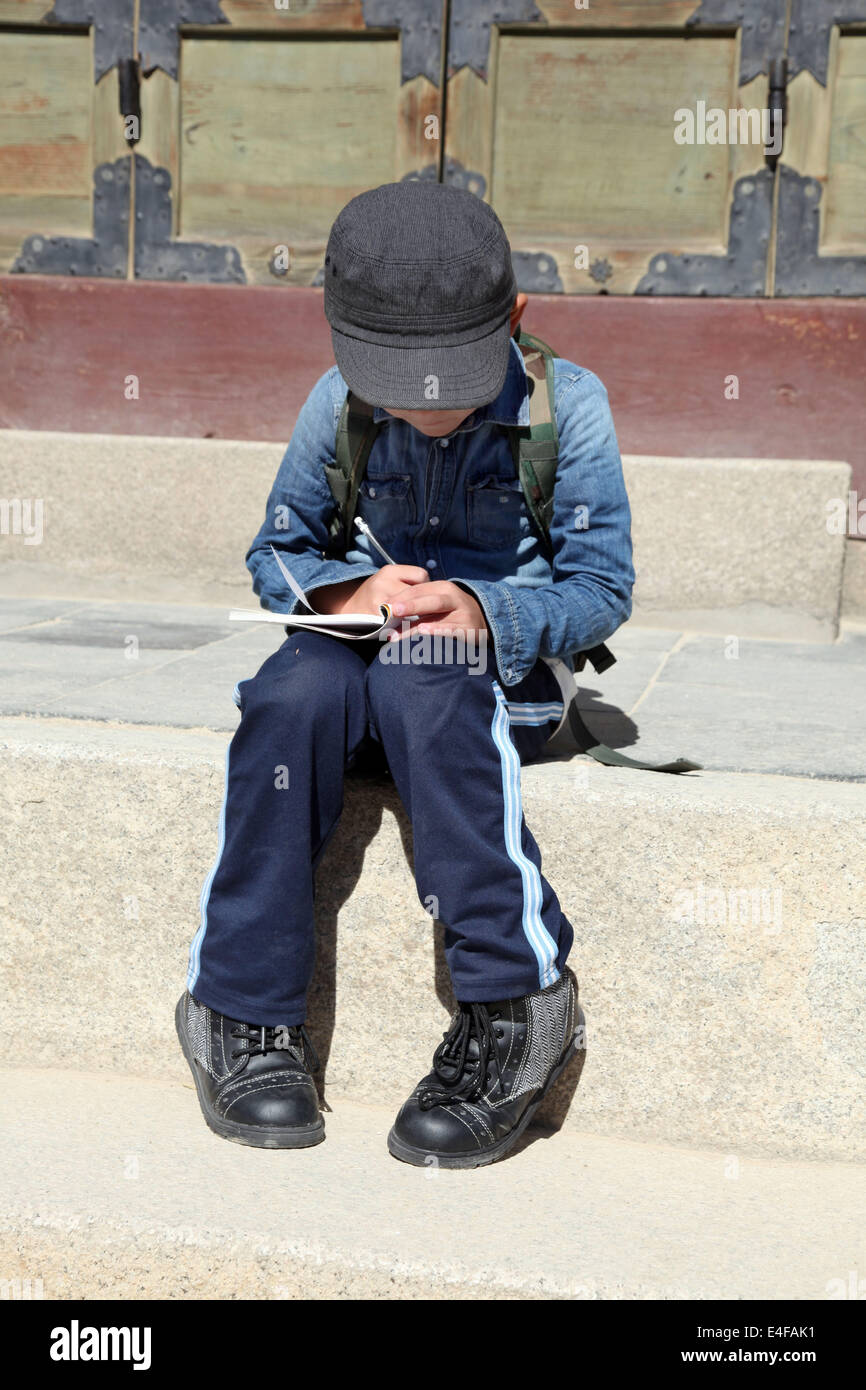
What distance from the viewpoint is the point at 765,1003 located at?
2.05 metres

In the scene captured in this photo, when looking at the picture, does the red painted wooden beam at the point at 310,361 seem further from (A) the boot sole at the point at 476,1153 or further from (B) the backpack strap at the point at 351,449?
(A) the boot sole at the point at 476,1153

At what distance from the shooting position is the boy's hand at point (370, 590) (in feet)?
6.66

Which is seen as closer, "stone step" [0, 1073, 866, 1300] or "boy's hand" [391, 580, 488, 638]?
"stone step" [0, 1073, 866, 1300]

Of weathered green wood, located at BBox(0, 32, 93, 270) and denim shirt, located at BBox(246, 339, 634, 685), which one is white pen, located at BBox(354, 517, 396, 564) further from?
weathered green wood, located at BBox(0, 32, 93, 270)

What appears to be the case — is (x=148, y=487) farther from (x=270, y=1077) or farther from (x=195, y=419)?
(x=270, y=1077)

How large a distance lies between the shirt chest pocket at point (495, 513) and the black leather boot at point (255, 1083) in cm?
80

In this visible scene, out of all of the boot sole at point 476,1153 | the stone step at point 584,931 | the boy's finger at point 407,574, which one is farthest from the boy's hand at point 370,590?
the boot sole at point 476,1153

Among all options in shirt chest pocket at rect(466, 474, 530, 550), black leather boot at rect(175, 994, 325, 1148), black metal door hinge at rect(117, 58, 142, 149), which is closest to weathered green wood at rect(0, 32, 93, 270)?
black metal door hinge at rect(117, 58, 142, 149)

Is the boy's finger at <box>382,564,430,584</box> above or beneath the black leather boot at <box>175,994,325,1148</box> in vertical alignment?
above

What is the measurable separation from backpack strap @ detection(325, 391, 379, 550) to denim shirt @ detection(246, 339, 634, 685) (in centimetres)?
1

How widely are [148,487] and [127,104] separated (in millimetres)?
1160

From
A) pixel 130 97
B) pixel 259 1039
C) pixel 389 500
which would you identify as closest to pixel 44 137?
pixel 130 97

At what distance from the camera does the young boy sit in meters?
1.91

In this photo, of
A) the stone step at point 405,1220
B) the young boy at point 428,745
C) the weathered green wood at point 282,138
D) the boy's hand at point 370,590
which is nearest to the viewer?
the stone step at point 405,1220
